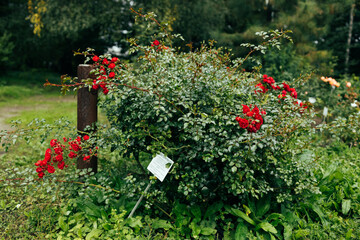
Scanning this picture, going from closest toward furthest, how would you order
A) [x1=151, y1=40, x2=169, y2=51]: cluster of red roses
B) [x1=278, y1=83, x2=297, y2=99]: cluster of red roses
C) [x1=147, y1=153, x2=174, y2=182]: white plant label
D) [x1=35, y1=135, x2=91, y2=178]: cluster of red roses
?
[x1=147, y1=153, x2=174, y2=182]: white plant label → [x1=35, y1=135, x2=91, y2=178]: cluster of red roses → [x1=151, y1=40, x2=169, y2=51]: cluster of red roses → [x1=278, y1=83, x2=297, y2=99]: cluster of red roses

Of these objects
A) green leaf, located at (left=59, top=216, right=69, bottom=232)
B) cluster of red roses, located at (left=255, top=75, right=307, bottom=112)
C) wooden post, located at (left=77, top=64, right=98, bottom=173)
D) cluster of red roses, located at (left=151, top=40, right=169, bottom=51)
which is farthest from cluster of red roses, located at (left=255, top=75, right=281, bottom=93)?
green leaf, located at (left=59, top=216, right=69, bottom=232)

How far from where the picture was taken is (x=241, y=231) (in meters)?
2.26

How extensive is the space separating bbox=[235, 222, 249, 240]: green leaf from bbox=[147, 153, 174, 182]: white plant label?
777 millimetres

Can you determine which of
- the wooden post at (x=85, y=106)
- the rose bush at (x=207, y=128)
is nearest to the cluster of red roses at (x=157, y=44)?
the rose bush at (x=207, y=128)

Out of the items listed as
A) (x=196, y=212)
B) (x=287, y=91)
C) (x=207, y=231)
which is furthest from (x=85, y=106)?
(x=287, y=91)

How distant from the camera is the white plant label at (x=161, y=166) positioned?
82.7 inches

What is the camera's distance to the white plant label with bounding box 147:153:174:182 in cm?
210

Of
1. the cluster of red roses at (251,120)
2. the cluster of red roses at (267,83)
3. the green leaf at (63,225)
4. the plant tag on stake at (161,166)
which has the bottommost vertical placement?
the green leaf at (63,225)

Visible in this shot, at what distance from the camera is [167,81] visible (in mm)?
2270

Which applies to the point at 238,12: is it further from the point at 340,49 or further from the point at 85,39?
the point at 340,49

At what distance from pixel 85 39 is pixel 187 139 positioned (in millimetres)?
13981

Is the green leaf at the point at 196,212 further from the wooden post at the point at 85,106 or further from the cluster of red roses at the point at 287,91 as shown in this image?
the cluster of red roses at the point at 287,91

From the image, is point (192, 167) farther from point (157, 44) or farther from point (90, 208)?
point (157, 44)

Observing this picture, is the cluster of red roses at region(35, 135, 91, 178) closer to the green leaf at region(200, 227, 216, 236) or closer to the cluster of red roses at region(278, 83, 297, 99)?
the green leaf at region(200, 227, 216, 236)
